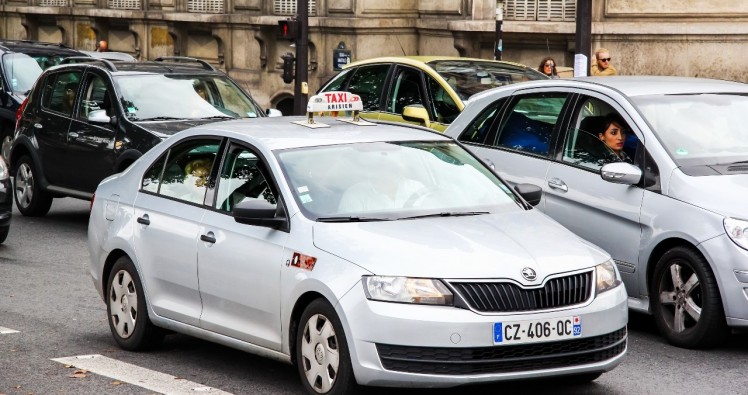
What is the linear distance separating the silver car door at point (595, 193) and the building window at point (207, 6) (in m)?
25.0

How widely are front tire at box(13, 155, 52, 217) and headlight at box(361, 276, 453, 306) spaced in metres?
9.59

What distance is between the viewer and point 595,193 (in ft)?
32.6

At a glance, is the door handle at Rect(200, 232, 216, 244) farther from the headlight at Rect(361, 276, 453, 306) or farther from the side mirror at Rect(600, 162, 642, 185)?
the side mirror at Rect(600, 162, 642, 185)

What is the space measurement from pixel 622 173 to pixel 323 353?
296cm

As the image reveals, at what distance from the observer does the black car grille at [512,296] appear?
7043 mm

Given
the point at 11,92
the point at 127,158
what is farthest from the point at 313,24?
A: the point at 127,158

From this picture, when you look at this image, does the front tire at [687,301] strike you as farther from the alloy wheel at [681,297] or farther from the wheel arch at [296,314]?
the wheel arch at [296,314]

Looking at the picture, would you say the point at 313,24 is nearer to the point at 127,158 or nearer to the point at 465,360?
the point at 127,158

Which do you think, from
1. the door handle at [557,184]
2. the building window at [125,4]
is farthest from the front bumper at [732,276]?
the building window at [125,4]

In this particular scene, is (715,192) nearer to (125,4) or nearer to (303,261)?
(303,261)

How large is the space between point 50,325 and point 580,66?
1045cm

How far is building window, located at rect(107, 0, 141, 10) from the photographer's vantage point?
1508 inches

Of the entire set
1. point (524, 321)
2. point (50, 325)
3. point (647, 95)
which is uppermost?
point (647, 95)

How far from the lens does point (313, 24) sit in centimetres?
3120
